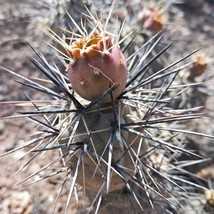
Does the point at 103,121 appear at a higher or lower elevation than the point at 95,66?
lower

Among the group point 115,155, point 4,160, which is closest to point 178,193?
point 115,155

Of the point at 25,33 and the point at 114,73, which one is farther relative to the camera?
the point at 25,33

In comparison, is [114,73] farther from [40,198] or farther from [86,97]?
[40,198]

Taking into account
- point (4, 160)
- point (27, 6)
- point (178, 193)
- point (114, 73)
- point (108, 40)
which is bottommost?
point (178, 193)

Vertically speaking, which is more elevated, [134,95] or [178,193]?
[134,95]

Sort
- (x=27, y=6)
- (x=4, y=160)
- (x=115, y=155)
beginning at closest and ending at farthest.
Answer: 1. (x=115, y=155)
2. (x=4, y=160)
3. (x=27, y=6)

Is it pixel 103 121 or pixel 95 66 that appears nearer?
pixel 95 66

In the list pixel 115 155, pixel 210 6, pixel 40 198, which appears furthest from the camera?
pixel 210 6
